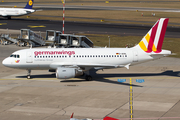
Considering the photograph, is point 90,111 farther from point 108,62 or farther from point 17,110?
point 108,62

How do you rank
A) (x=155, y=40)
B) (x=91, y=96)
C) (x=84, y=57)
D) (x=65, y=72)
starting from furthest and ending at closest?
(x=155, y=40) → (x=84, y=57) → (x=65, y=72) → (x=91, y=96)

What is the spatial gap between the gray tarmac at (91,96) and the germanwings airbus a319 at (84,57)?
8.13 feet

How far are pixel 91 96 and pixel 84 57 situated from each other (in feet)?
30.1

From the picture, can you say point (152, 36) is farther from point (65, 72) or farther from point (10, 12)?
point (10, 12)

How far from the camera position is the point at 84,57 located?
4388 centimetres

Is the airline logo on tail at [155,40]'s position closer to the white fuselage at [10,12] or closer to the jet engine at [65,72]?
the jet engine at [65,72]

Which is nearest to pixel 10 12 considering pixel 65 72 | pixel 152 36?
pixel 65 72

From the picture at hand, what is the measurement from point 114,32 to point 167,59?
34740 millimetres

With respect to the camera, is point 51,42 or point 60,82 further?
point 51,42

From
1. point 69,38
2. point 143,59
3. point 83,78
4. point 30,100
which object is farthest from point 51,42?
point 30,100

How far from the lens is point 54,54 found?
43594 millimetres

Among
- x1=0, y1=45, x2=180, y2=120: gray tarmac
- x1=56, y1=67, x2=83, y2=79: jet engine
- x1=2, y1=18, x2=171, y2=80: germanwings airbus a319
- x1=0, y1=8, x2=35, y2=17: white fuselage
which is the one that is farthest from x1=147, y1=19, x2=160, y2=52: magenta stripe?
x1=0, y1=8, x2=35, y2=17: white fuselage

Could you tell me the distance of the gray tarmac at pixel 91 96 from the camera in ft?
99.2

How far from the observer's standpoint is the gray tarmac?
99.2 feet
